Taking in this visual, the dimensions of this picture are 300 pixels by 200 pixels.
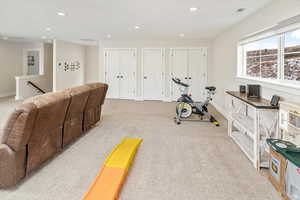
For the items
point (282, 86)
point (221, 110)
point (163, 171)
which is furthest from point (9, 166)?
point (221, 110)

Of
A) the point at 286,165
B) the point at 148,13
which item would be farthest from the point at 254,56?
the point at 286,165

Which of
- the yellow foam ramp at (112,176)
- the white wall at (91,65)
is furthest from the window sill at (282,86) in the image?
the white wall at (91,65)

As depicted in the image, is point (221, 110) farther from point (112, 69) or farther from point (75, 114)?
point (112, 69)

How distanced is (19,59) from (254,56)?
380 inches

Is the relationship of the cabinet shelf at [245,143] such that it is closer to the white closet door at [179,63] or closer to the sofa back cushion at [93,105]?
the sofa back cushion at [93,105]

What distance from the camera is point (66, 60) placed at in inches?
337

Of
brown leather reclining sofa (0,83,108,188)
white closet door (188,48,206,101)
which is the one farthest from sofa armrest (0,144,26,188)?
white closet door (188,48,206,101)

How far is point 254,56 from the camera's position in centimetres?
398

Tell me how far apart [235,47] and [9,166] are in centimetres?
484

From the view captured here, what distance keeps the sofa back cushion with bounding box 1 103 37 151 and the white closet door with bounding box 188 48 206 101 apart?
6.26 metres

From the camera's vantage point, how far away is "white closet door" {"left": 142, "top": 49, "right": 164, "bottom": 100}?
7.58 metres

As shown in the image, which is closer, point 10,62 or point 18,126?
point 18,126

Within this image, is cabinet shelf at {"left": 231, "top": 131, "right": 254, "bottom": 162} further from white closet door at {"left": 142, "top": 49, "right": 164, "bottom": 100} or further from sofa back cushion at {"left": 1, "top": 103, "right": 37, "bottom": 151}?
white closet door at {"left": 142, "top": 49, "right": 164, "bottom": 100}

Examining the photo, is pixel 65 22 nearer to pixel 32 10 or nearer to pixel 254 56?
pixel 32 10
